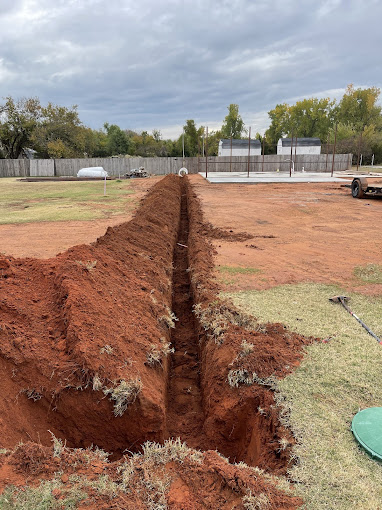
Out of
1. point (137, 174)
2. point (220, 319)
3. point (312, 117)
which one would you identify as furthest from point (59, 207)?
point (312, 117)

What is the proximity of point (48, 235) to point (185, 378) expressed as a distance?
751 centimetres

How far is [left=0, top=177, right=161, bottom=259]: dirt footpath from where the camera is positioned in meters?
8.80

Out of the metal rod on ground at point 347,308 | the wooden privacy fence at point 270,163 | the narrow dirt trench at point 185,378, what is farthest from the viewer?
the wooden privacy fence at point 270,163

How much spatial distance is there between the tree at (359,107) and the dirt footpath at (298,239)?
58.6 meters

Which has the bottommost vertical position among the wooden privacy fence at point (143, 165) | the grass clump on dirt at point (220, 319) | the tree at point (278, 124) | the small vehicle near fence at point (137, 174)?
the grass clump on dirt at point (220, 319)

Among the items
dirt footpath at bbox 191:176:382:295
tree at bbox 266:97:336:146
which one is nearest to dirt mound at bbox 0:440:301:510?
dirt footpath at bbox 191:176:382:295

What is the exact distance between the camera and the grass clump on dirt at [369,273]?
21.7 feet

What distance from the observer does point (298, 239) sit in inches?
383

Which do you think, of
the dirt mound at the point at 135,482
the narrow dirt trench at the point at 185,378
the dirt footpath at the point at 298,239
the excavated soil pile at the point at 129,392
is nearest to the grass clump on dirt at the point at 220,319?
→ the excavated soil pile at the point at 129,392

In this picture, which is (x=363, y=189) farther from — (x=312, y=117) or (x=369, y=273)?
(x=312, y=117)

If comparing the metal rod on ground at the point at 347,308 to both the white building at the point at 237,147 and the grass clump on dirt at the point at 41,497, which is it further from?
the white building at the point at 237,147

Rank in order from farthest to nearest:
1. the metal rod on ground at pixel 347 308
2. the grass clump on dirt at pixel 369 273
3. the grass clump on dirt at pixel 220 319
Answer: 1. the grass clump on dirt at pixel 369 273
2. the grass clump on dirt at pixel 220 319
3. the metal rod on ground at pixel 347 308

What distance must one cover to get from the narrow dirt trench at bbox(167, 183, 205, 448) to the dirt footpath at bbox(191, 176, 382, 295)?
3.01 feet

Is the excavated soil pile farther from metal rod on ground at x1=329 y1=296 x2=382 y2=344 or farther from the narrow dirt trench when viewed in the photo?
metal rod on ground at x1=329 y1=296 x2=382 y2=344
